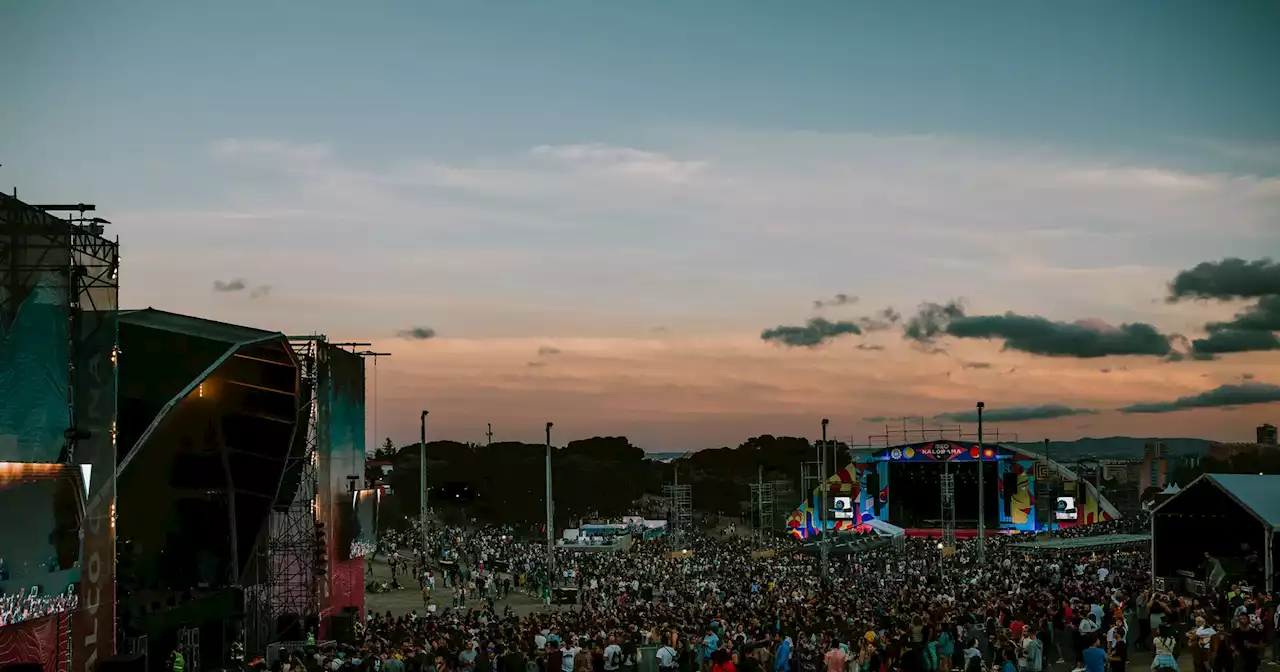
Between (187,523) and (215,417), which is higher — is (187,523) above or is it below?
below

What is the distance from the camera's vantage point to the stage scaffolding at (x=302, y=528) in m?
36.0

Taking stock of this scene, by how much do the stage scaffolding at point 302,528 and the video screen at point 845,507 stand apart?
55083mm

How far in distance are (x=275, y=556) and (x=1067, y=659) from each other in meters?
22.2

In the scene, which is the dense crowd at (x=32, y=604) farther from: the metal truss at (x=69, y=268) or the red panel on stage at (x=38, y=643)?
the metal truss at (x=69, y=268)

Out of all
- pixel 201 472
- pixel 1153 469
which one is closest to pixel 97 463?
pixel 201 472

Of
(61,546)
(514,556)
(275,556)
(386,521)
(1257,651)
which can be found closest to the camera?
(1257,651)

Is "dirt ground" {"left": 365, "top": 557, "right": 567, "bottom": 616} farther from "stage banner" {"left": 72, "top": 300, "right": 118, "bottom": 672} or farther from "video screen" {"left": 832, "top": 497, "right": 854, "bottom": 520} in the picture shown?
Answer: "video screen" {"left": 832, "top": 497, "right": 854, "bottom": 520}

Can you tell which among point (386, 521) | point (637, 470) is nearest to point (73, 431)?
point (386, 521)

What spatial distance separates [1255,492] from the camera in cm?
3691

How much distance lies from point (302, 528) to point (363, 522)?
3.86 m

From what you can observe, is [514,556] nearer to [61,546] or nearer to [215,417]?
[215,417]

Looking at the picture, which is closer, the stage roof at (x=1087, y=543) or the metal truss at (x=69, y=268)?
the metal truss at (x=69, y=268)

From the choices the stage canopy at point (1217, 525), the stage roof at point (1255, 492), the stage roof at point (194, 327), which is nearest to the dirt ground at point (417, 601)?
the stage roof at point (194, 327)

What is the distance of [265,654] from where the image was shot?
31891 millimetres
